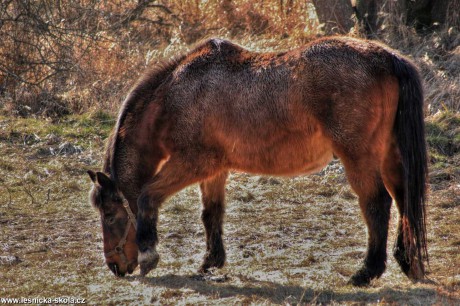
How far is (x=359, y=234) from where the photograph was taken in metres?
7.04

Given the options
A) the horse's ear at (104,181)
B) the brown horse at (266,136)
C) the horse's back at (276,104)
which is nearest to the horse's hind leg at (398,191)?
the brown horse at (266,136)

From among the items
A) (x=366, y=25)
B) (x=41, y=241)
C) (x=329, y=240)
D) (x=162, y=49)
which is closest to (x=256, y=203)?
(x=329, y=240)

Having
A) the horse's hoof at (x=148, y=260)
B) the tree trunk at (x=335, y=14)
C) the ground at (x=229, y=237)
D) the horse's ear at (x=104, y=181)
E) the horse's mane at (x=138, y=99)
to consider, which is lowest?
the ground at (x=229, y=237)

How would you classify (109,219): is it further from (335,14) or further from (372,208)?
(335,14)

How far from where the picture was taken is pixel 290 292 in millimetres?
5422

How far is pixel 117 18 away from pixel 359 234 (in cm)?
691

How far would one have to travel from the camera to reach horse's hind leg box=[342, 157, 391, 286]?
5531mm

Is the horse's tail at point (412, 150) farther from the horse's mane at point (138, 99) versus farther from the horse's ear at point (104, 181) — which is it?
the horse's ear at point (104, 181)

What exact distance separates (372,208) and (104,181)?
2.17m

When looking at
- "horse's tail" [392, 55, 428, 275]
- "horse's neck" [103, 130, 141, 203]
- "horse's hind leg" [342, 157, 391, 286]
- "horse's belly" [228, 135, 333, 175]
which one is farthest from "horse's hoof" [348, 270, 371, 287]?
"horse's neck" [103, 130, 141, 203]

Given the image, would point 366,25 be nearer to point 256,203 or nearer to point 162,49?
point 162,49

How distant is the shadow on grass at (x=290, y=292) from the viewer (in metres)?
5.07

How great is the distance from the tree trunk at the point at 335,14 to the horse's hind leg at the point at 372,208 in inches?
248

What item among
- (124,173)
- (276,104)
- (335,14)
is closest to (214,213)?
(124,173)
